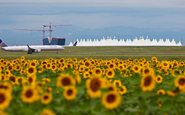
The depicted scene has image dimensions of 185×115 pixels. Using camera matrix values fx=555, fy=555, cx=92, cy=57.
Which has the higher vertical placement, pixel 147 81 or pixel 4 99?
pixel 147 81

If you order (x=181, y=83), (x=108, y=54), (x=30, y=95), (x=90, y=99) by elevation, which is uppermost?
(x=108, y=54)

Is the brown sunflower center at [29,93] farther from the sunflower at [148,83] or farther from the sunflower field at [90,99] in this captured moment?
the sunflower at [148,83]

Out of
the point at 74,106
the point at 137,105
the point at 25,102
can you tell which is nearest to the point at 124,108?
the point at 137,105

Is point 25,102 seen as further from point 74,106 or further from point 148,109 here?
point 148,109

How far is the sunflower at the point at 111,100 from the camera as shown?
637 centimetres

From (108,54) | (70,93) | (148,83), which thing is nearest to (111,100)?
(70,93)

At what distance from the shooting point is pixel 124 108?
784 centimetres

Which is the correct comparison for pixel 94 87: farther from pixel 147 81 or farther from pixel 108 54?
pixel 108 54

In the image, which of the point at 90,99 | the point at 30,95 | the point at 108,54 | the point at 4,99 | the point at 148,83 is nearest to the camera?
the point at 4,99

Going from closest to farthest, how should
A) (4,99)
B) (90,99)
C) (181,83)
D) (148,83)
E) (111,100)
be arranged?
(4,99) → (111,100) → (148,83) → (90,99) → (181,83)

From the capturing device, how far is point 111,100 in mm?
6457

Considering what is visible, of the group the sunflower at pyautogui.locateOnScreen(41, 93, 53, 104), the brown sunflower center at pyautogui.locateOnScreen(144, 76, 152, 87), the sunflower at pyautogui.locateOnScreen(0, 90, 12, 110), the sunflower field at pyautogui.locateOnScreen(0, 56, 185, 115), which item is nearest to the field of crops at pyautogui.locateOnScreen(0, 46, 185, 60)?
the sunflower field at pyautogui.locateOnScreen(0, 56, 185, 115)

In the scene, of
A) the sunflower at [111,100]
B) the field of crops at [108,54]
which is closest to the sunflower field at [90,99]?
the sunflower at [111,100]

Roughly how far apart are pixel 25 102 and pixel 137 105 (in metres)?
1.91
